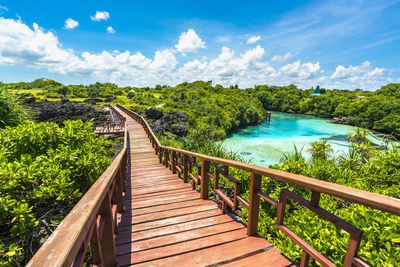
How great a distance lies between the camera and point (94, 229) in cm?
132

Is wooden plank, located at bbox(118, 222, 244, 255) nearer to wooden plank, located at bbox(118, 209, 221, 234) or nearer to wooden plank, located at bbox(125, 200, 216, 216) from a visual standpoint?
wooden plank, located at bbox(118, 209, 221, 234)

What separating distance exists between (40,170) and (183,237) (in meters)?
2.12

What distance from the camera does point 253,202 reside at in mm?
2178

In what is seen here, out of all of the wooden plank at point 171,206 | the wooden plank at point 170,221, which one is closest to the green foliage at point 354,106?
the wooden plank at point 171,206

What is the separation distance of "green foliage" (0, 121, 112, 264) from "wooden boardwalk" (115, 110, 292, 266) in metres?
0.93

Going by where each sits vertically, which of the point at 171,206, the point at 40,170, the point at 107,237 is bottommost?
the point at 171,206

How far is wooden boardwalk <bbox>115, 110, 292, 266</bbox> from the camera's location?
1892 mm

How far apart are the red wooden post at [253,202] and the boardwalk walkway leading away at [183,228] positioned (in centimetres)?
1

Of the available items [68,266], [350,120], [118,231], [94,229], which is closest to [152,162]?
[118,231]

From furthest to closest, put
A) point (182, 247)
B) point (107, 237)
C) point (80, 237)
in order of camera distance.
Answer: point (182, 247), point (107, 237), point (80, 237)

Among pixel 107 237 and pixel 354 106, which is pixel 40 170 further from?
pixel 354 106

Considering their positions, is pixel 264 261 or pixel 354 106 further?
pixel 354 106

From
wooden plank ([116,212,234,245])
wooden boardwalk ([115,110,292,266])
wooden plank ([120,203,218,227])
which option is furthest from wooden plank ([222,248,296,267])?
wooden plank ([120,203,218,227])

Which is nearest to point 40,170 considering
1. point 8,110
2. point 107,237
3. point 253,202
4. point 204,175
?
point 107,237
